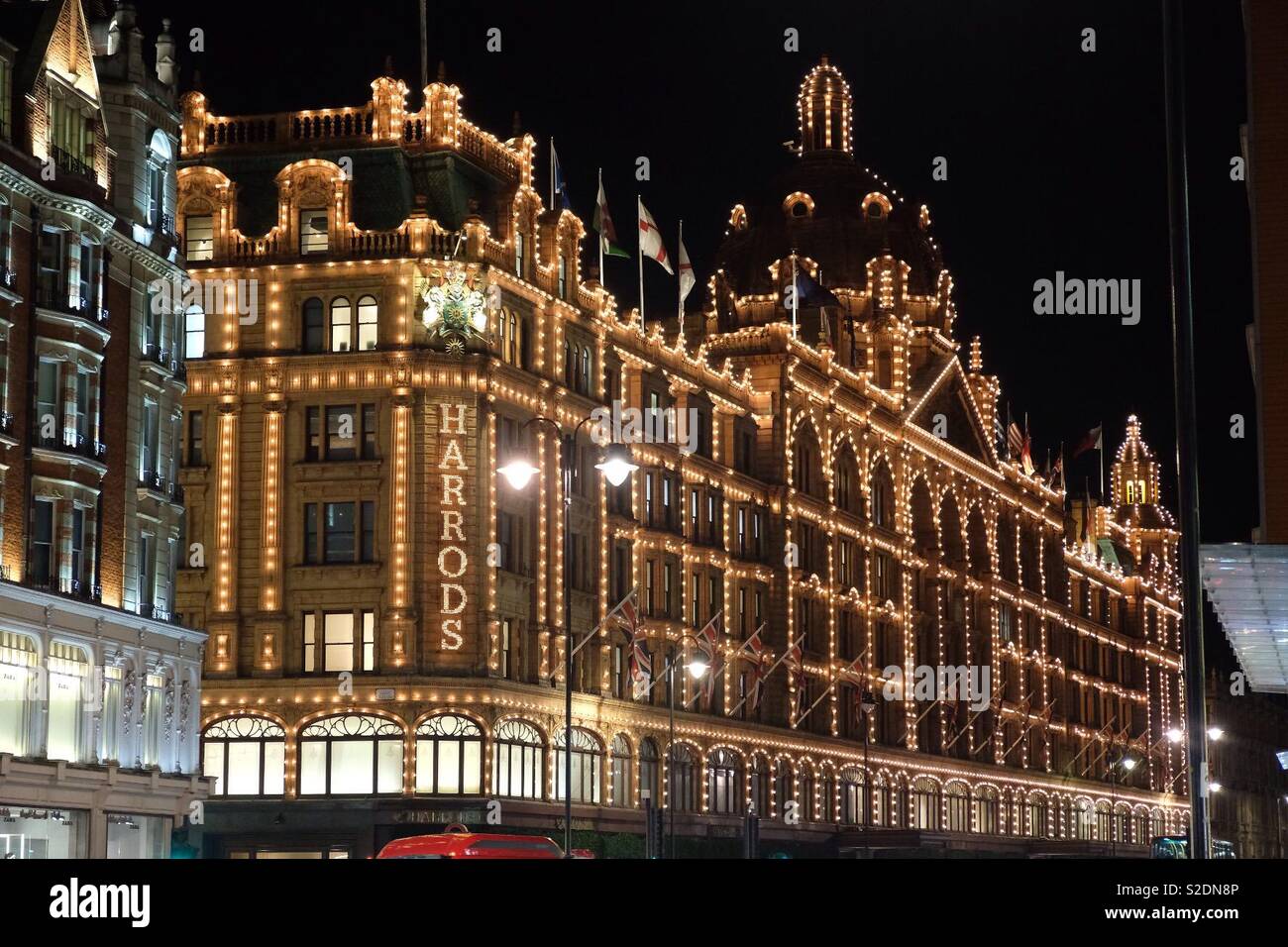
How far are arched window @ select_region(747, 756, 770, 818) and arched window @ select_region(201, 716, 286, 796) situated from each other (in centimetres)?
2740

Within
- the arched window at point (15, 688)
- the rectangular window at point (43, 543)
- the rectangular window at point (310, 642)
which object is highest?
the rectangular window at point (43, 543)

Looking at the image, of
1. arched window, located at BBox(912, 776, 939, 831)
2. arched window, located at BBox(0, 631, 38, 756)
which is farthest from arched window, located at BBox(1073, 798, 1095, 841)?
arched window, located at BBox(0, 631, 38, 756)

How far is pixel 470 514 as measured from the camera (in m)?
79.8

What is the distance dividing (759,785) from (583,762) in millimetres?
16816

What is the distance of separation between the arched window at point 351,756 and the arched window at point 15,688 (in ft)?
69.3

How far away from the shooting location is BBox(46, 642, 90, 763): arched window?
59.2m

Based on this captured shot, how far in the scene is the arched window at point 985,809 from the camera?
13275cm

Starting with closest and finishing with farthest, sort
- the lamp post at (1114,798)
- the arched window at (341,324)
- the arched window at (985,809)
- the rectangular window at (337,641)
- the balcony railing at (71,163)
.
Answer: the balcony railing at (71,163)
the rectangular window at (337,641)
the arched window at (341,324)
the arched window at (985,809)
the lamp post at (1114,798)

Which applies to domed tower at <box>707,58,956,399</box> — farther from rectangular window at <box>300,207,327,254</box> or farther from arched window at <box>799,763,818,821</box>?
rectangular window at <box>300,207,327,254</box>

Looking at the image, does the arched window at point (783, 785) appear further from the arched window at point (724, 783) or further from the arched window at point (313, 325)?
the arched window at point (313, 325)

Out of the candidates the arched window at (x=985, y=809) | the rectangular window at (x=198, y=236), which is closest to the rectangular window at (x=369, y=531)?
the rectangular window at (x=198, y=236)

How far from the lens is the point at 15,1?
203ft
